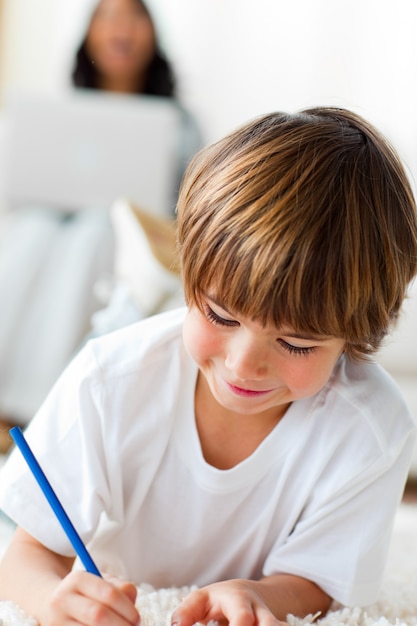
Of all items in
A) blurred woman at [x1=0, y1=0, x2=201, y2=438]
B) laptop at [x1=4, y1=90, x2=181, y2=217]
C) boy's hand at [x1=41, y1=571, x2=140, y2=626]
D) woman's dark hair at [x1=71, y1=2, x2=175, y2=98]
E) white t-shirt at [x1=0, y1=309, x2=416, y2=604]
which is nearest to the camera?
boy's hand at [x1=41, y1=571, x2=140, y2=626]

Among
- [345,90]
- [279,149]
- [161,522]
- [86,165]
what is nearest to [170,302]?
[161,522]

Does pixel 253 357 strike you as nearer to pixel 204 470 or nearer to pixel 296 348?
pixel 296 348

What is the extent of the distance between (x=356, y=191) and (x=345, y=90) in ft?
8.46

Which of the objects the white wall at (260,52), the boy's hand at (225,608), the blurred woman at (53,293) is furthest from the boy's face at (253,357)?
the white wall at (260,52)

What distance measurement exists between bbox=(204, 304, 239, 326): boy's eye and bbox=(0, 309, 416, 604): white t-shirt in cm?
13

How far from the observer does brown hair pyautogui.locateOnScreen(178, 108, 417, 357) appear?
65 centimetres

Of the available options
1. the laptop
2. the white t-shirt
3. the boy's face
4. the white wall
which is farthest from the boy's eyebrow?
the white wall

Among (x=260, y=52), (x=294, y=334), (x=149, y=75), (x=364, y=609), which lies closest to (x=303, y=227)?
(x=294, y=334)

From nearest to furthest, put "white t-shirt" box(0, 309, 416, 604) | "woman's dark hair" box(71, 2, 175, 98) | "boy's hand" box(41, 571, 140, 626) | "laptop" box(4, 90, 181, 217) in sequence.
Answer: "boy's hand" box(41, 571, 140, 626)
"white t-shirt" box(0, 309, 416, 604)
"laptop" box(4, 90, 181, 217)
"woman's dark hair" box(71, 2, 175, 98)

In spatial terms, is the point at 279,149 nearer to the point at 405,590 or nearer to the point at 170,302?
the point at 405,590

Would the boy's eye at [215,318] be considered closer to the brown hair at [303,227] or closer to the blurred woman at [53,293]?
the brown hair at [303,227]

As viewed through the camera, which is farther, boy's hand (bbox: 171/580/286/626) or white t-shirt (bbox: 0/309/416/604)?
white t-shirt (bbox: 0/309/416/604)

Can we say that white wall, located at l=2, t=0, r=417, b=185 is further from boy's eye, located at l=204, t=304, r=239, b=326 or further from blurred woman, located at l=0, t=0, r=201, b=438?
boy's eye, located at l=204, t=304, r=239, b=326

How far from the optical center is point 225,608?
67 centimetres
